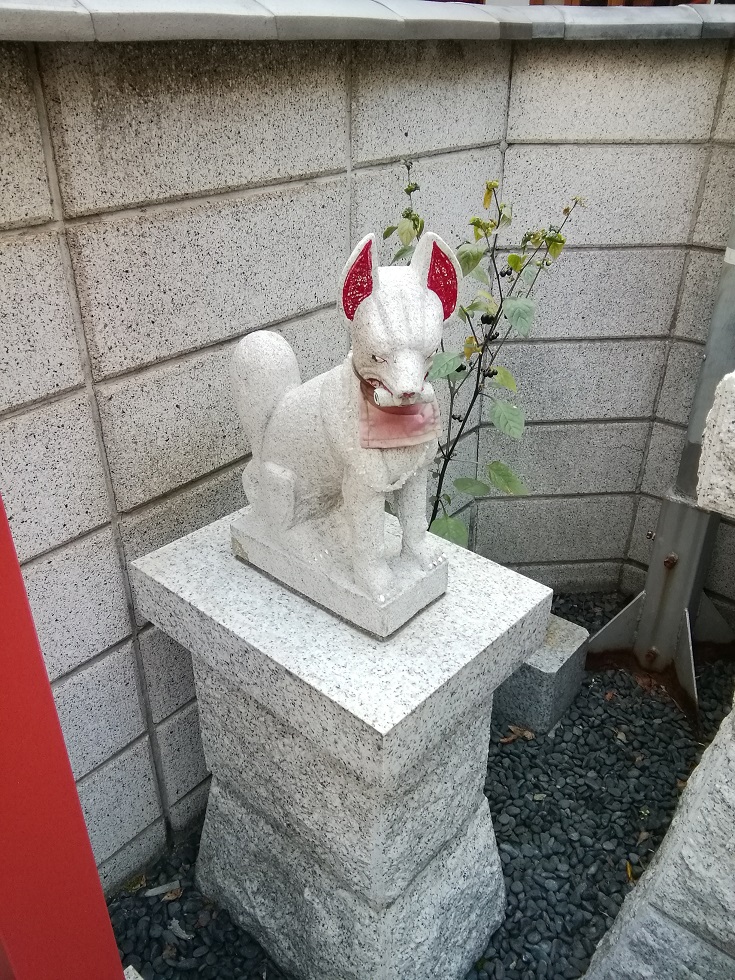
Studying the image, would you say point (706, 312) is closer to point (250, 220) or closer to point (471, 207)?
point (471, 207)

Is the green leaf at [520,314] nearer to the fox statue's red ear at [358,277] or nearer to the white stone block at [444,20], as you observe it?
the white stone block at [444,20]

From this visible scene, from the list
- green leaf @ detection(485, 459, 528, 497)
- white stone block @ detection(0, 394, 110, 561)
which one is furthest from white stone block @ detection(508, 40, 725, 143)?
white stone block @ detection(0, 394, 110, 561)

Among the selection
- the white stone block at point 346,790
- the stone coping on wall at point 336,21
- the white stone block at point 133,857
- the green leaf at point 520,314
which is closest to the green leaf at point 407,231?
the green leaf at point 520,314

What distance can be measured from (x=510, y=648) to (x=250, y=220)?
1.32 meters

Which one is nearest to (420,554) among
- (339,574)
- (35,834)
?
(339,574)

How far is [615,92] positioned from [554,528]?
1822mm

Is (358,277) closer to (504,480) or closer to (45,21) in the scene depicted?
(45,21)

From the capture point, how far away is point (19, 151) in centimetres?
150

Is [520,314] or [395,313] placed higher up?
[395,313]

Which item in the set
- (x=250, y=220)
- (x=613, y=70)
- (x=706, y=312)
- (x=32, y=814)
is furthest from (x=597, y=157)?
(x=32, y=814)

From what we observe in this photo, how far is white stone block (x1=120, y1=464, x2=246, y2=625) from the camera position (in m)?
2.02

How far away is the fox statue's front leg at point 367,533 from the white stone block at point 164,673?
80 centimetres

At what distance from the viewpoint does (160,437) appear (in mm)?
1987

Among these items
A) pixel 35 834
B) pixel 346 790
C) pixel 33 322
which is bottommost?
pixel 346 790
